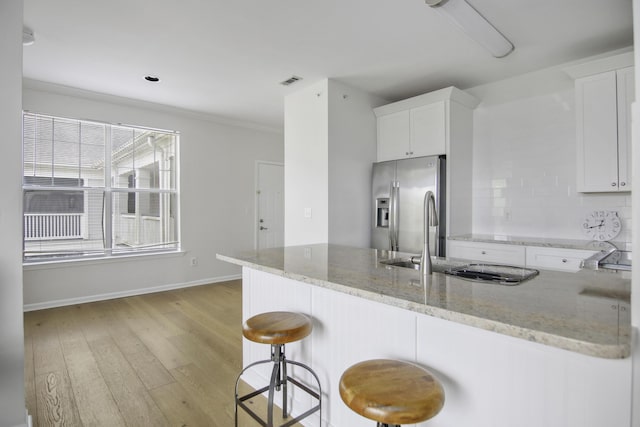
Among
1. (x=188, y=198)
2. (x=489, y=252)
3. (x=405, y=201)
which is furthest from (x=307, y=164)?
(x=188, y=198)

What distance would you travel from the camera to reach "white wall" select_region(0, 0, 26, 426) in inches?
66.0

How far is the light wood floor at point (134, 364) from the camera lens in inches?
77.7

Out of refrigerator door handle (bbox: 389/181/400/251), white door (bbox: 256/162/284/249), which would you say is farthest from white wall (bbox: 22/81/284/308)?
refrigerator door handle (bbox: 389/181/400/251)

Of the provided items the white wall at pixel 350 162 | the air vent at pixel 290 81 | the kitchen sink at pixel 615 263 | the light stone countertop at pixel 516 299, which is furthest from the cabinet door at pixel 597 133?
the air vent at pixel 290 81

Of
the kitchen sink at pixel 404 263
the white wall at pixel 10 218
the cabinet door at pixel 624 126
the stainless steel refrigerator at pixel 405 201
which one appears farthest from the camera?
the stainless steel refrigerator at pixel 405 201

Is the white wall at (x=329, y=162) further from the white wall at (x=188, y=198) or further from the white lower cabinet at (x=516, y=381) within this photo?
the white lower cabinet at (x=516, y=381)

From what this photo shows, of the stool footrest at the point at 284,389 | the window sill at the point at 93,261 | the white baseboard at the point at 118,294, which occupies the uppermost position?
the window sill at the point at 93,261

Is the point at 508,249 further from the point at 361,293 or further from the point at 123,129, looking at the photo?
the point at 123,129

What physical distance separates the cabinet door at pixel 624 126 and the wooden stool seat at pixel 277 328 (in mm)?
2801

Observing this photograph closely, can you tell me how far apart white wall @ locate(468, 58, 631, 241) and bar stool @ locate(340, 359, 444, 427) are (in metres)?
2.89

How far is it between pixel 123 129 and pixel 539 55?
4868 mm

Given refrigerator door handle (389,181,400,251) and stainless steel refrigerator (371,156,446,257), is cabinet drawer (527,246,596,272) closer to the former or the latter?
stainless steel refrigerator (371,156,446,257)

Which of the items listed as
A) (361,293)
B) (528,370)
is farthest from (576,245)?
(361,293)

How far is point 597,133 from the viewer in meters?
2.77
